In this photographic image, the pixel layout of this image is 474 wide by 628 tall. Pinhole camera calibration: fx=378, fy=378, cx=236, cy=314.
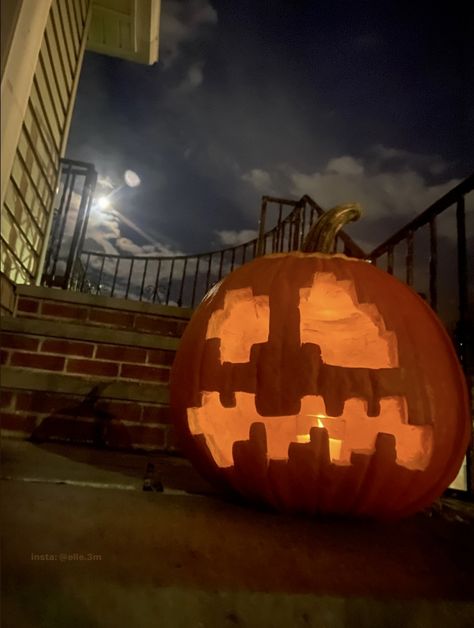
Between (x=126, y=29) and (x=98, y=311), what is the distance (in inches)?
145

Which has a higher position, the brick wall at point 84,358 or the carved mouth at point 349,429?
the brick wall at point 84,358

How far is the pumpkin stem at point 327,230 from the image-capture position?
151 centimetres

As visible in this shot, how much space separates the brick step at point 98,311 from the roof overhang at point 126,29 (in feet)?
11.3

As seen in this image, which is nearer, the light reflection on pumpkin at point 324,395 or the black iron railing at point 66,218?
the light reflection on pumpkin at point 324,395

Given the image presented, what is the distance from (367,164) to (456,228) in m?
7.16

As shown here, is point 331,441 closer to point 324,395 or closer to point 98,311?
point 324,395

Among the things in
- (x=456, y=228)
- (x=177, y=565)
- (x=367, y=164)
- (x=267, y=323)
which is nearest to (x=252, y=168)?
(x=367, y=164)

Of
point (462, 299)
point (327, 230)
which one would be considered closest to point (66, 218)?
point (327, 230)

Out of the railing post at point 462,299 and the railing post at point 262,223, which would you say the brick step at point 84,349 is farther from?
the railing post at point 262,223

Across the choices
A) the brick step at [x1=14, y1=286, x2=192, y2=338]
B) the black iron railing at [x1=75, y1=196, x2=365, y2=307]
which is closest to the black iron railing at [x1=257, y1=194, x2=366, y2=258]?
the black iron railing at [x1=75, y1=196, x2=365, y2=307]

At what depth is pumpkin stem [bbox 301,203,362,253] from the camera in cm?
151

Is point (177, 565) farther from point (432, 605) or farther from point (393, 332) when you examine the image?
point (393, 332)

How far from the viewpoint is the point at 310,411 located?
43.3 inches

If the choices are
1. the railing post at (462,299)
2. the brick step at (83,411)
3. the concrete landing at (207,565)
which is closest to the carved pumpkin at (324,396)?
the concrete landing at (207,565)
